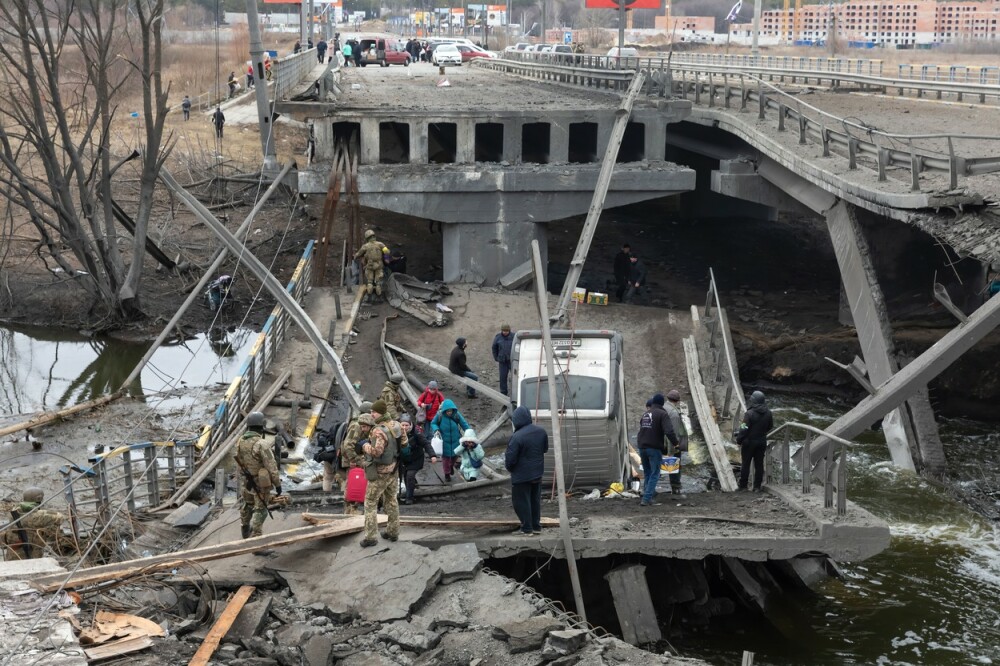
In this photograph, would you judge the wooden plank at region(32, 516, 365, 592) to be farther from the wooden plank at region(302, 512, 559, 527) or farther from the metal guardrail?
the metal guardrail

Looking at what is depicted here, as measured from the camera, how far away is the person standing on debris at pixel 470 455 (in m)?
16.1

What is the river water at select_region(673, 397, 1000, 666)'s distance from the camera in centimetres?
1422

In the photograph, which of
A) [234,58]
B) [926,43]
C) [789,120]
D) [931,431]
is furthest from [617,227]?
[926,43]

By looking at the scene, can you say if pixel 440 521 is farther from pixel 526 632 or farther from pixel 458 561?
pixel 526 632

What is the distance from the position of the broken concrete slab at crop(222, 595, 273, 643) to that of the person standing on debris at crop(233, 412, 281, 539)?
1781mm

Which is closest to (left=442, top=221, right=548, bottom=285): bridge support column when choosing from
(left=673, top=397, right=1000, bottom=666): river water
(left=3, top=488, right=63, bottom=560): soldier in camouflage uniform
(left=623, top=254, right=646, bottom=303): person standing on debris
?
(left=623, top=254, right=646, bottom=303): person standing on debris

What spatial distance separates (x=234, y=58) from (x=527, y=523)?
257ft

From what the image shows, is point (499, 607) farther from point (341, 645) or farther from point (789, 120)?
point (789, 120)

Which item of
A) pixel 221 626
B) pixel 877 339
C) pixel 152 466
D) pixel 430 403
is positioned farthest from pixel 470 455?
pixel 877 339

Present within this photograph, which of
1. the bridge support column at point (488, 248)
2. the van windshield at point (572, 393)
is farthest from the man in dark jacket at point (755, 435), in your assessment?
the bridge support column at point (488, 248)

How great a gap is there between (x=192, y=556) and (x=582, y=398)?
7307 mm

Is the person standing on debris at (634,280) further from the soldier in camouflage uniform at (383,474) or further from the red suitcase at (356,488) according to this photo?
the soldier in camouflage uniform at (383,474)

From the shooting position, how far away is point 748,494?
A: 1598 cm

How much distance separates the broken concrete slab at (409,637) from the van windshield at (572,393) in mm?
7012
